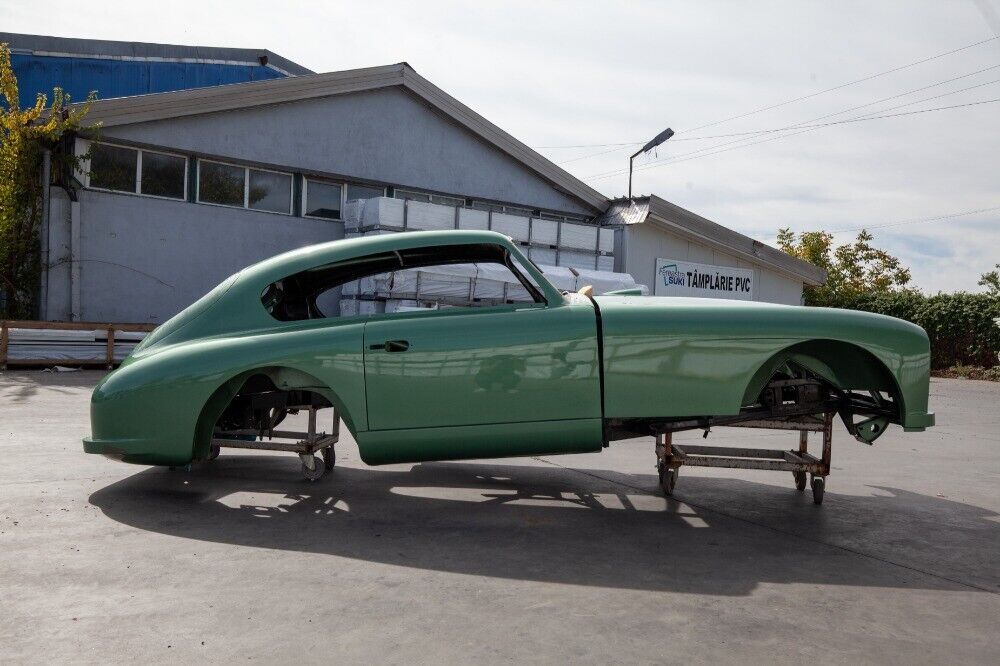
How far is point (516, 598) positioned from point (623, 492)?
250 centimetres

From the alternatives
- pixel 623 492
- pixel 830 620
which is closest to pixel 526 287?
pixel 623 492

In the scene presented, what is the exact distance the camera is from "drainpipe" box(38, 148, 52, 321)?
54.7 feet

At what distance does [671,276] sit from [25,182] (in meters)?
17.8

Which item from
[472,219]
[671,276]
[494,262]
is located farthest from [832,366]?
[671,276]

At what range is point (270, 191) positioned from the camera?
65.1ft

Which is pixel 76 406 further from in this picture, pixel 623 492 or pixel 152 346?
pixel 623 492

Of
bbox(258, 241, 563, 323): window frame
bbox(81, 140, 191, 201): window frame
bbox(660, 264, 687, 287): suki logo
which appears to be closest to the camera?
bbox(258, 241, 563, 323): window frame

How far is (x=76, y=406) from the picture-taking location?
10.0 metres

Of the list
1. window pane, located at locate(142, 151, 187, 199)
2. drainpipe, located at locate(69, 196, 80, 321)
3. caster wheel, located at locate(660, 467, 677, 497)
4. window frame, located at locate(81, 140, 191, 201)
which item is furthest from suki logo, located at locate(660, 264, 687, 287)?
caster wheel, located at locate(660, 467, 677, 497)

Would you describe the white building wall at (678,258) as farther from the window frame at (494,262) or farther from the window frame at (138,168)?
the window frame at (494,262)

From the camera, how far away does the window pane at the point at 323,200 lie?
2042 centimetres

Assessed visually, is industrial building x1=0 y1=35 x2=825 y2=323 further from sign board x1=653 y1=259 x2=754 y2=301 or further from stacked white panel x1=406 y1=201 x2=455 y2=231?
sign board x1=653 y1=259 x2=754 y2=301

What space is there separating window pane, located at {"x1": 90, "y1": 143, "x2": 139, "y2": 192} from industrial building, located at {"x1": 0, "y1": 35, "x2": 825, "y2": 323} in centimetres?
2

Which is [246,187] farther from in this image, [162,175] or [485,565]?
[485,565]
